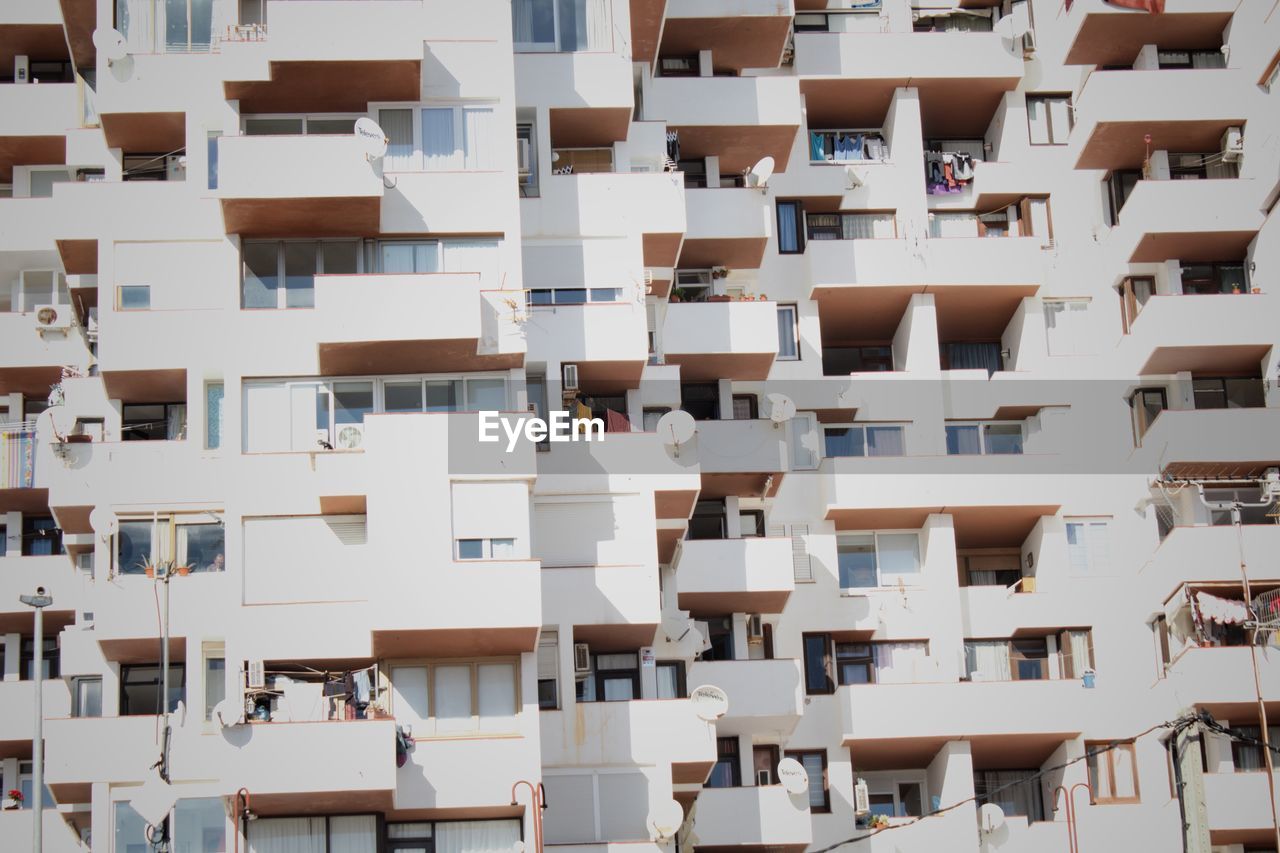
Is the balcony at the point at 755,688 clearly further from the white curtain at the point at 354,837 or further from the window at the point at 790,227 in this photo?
the window at the point at 790,227

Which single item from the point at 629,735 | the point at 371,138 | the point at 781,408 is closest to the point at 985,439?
the point at 781,408

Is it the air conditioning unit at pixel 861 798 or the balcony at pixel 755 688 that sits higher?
the balcony at pixel 755 688

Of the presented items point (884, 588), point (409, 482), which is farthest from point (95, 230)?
point (884, 588)

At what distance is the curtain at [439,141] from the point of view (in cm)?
5362

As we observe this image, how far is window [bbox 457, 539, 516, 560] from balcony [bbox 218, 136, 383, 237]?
704 centimetres

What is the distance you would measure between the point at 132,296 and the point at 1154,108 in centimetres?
2437

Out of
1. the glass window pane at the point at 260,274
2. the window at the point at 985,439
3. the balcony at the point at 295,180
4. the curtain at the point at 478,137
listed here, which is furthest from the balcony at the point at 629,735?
the window at the point at 985,439

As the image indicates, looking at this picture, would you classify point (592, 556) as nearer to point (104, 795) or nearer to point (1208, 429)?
point (104, 795)

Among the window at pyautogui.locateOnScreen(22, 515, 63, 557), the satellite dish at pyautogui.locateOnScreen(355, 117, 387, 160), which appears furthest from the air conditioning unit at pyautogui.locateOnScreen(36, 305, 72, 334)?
the satellite dish at pyautogui.locateOnScreen(355, 117, 387, 160)

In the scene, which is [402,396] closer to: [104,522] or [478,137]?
[478,137]

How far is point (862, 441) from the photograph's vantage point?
61.8 metres

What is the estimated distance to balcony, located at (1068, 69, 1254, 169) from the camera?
203 feet

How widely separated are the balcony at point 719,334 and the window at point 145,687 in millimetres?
13089

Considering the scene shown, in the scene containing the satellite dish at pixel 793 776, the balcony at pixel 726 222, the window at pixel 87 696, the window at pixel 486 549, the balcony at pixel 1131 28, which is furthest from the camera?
the balcony at pixel 1131 28
